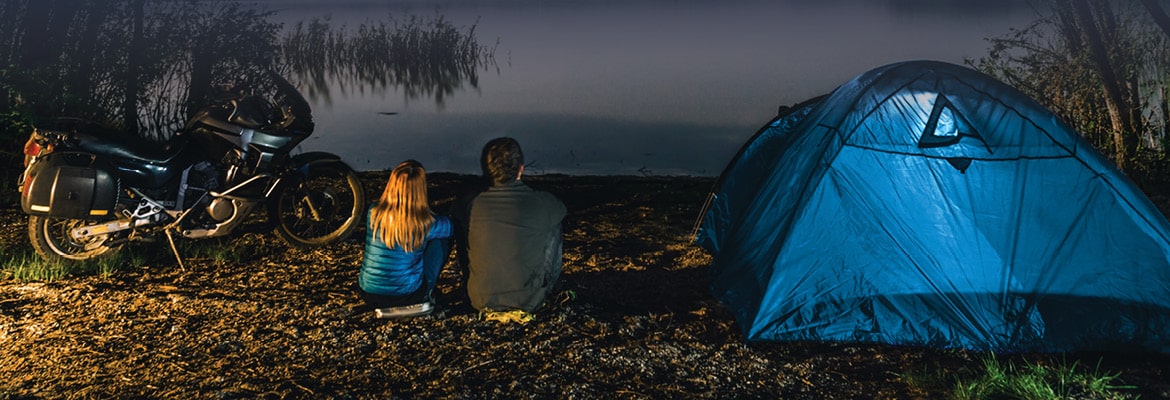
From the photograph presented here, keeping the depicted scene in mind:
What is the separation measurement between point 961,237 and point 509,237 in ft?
8.95

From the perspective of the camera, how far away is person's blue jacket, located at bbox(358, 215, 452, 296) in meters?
5.44

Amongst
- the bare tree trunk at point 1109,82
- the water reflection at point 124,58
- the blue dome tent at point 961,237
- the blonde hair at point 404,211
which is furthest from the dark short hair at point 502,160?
the bare tree trunk at point 1109,82

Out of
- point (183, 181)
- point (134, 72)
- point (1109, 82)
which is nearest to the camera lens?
point (183, 181)

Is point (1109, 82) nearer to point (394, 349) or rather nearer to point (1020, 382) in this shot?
point (1020, 382)

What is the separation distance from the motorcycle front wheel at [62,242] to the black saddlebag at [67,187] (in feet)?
1.01

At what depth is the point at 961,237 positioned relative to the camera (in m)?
5.54

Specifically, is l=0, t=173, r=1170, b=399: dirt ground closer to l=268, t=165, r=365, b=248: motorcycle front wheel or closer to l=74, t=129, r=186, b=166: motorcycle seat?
l=268, t=165, r=365, b=248: motorcycle front wheel

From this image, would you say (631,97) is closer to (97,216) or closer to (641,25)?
(97,216)

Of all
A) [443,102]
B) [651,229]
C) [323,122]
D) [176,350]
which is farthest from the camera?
[443,102]

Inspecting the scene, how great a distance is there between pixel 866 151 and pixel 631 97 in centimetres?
1582

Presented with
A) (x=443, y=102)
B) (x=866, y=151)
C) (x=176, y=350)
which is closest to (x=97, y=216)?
(x=176, y=350)

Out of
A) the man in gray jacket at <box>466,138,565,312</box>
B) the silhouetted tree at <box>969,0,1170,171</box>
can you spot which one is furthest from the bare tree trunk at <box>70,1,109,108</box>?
the silhouetted tree at <box>969,0,1170,171</box>

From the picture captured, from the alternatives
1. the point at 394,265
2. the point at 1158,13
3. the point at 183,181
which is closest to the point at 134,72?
the point at 183,181

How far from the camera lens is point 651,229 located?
8.73m
